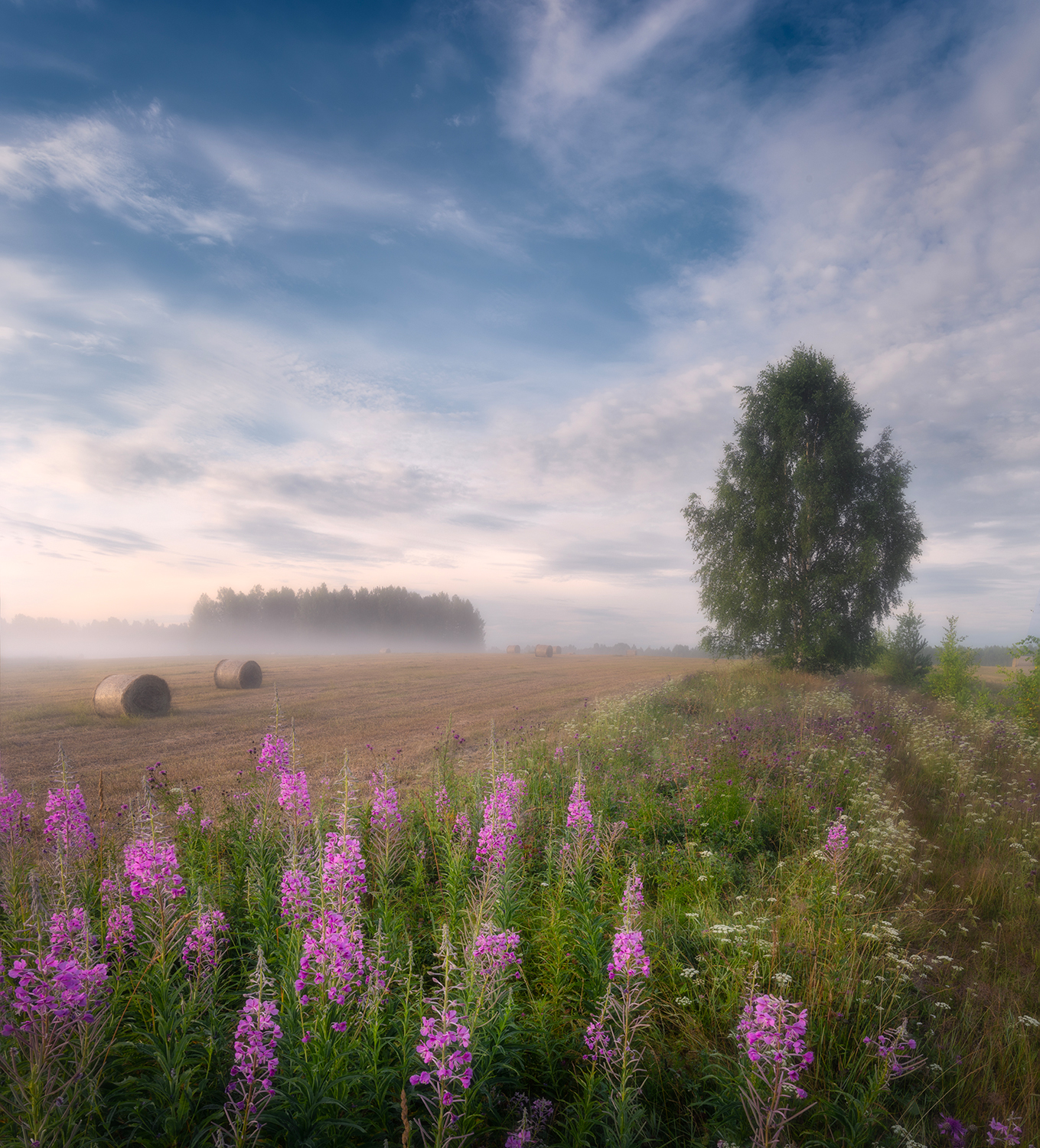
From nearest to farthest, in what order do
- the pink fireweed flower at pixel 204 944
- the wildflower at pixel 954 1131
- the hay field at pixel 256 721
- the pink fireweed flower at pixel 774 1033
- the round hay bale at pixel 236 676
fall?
the pink fireweed flower at pixel 774 1033
the wildflower at pixel 954 1131
the pink fireweed flower at pixel 204 944
the hay field at pixel 256 721
the round hay bale at pixel 236 676

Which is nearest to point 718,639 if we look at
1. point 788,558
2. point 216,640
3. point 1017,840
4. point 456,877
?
Answer: point 788,558

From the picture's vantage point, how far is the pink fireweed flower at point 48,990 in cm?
251

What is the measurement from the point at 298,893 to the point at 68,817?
8.70 ft

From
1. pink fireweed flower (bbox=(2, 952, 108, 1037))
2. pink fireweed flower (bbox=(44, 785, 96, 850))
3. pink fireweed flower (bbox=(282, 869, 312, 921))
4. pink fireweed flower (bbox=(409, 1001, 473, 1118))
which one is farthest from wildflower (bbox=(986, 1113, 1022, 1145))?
pink fireweed flower (bbox=(44, 785, 96, 850))

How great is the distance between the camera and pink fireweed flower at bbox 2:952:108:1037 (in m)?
2.51

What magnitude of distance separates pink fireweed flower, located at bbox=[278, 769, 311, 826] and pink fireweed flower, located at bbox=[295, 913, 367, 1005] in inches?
84.2

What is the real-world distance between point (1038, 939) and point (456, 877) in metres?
5.90

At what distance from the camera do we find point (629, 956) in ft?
→ 10.0

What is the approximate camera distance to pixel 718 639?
27.0 meters

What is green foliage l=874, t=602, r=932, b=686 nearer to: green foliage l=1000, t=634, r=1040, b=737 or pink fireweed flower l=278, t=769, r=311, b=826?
green foliage l=1000, t=634, r=1040, b=737

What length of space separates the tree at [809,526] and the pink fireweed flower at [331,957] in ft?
80.5

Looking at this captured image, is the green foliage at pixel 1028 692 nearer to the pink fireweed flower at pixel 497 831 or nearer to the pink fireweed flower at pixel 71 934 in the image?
the pink fireweed flower at pixel 497 831

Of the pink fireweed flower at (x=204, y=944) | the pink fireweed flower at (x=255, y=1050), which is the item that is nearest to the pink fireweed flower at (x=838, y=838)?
the pink fireweed flower at (x=255, y=1050)

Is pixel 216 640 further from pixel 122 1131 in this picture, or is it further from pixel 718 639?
pixel 122 1131
